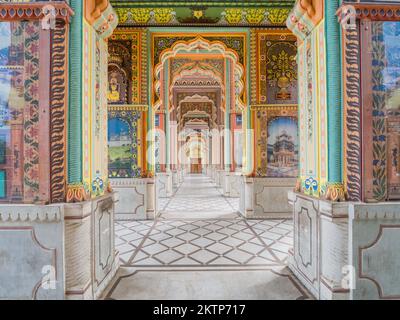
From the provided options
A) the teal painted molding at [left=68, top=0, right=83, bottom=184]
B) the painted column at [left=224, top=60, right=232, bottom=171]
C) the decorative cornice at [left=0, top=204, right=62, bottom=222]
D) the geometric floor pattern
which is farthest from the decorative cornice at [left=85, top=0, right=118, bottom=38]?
the painted column at [left=224, top=60, right=232, bottom=171]

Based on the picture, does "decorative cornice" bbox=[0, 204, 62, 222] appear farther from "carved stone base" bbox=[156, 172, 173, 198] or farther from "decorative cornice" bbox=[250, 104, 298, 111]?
"carved stone base" bbox=[156, 172, 173, 198]

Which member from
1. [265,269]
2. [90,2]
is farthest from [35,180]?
[265,269]

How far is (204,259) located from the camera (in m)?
3.95

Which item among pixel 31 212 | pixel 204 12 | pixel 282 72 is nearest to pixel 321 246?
pixel 31 212

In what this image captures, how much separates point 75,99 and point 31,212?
1.15 meters

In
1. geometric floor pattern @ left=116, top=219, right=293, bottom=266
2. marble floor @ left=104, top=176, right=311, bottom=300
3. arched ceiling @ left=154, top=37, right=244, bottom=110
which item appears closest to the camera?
marble floor @ left=104, top=176, right=311, bottom=300

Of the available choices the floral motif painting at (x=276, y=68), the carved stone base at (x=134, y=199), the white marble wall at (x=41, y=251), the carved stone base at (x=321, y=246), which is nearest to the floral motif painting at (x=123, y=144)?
the carved stone base at (x=134, y=199)

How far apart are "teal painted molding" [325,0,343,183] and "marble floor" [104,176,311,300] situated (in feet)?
4.95

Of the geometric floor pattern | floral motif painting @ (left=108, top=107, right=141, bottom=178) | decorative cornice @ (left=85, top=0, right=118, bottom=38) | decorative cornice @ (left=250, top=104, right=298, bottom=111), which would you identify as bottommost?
the geometric floor pattern

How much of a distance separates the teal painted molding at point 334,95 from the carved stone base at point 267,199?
4205mm

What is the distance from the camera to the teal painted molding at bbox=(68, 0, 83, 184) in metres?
2.52

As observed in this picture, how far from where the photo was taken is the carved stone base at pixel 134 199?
262 inches
